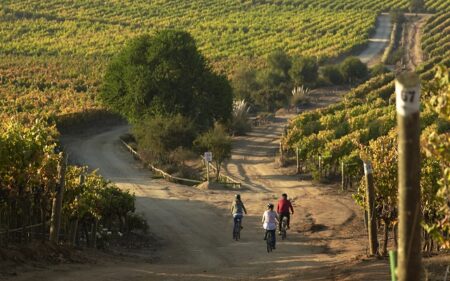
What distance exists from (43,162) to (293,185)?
22.1m

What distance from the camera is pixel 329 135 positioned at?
1820 inches

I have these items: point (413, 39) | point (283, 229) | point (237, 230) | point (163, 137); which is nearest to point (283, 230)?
point (283, 229)

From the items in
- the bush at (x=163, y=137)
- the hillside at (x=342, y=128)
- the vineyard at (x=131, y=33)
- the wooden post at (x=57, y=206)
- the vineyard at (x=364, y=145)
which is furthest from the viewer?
the vineyard at (x=131, y=33)

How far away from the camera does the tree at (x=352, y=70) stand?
8362 cm

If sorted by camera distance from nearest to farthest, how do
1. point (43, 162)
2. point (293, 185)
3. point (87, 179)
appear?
1. point (43, 162)
2. point (87, 179)
3. point (293, 185)

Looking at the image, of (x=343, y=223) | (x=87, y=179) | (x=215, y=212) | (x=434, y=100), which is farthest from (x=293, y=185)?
(x=434, y=100)

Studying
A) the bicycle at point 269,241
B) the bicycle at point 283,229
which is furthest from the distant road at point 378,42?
the bicycle at point 269,241

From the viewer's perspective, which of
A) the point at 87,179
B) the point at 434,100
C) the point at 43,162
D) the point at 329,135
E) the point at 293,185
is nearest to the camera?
the point at 434,100

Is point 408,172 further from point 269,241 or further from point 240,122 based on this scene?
point 240,122

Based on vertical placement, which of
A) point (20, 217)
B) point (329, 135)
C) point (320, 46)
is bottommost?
point (20, 217)

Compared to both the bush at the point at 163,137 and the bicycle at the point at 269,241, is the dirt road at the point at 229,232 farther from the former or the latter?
the bush at the point at 163,137

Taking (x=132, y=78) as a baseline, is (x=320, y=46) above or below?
above

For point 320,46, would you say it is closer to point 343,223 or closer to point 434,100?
point 343,223

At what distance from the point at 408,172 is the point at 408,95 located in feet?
2.58
